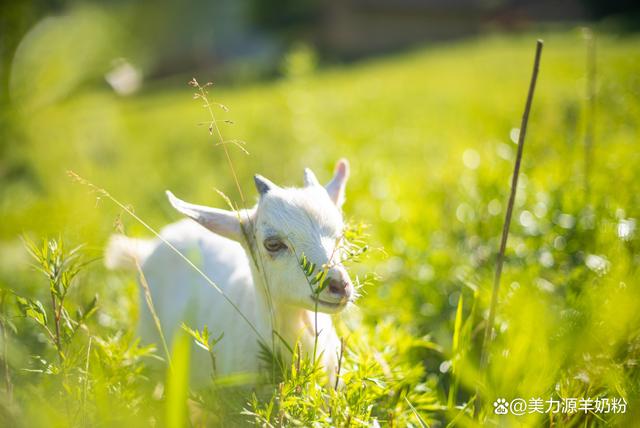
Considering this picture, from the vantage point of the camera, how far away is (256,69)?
74.6ft

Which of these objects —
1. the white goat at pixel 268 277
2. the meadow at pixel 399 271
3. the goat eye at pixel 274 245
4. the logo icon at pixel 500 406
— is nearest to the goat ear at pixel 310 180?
the white goat at pixel 268 277

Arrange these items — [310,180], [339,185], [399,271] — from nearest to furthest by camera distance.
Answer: [310,180]
[339,185]
[399,271]

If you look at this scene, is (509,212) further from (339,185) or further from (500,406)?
(339,185)

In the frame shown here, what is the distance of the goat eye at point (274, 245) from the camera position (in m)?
2.27

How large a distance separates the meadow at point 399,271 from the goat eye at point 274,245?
0.38 meters

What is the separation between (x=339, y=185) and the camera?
107 inches

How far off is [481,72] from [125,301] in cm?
1091

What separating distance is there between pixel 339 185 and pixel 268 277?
641mm

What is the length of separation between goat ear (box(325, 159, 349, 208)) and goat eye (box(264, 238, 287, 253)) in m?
0.50

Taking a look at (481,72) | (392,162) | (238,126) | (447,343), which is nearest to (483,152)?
(392,162)

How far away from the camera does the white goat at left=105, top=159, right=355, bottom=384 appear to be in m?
2.16

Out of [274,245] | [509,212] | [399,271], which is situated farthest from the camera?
[399,271]

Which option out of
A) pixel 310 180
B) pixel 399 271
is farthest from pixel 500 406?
pixel 399 271

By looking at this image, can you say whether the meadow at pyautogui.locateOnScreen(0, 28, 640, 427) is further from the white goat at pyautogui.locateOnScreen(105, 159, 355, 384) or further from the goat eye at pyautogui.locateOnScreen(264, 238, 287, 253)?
the goat eye at pyautogui.locateOnScreen(264, 238, 287, 253)
